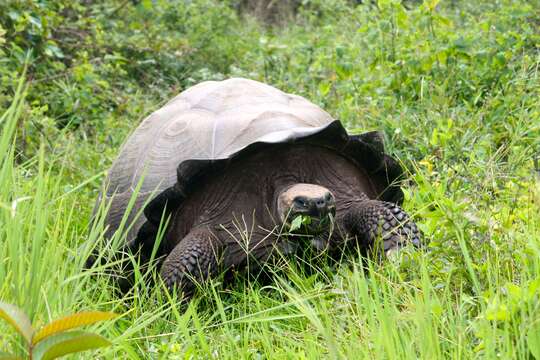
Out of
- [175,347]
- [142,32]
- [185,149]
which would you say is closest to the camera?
[175,347]

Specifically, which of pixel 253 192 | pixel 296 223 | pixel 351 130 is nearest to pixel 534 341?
pixel 296 223

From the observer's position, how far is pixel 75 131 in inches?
204

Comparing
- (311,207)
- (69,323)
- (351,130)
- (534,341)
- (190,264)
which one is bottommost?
(190,264)

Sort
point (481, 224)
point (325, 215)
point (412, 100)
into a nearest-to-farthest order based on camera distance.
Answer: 1. point (481, 224)
2. point (325, 215)
3. point (412, 100)

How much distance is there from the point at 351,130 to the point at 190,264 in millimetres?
1500

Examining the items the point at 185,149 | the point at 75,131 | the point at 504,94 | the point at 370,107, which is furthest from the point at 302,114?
the point at 75,131

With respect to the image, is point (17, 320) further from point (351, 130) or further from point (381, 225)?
point (351, 130)

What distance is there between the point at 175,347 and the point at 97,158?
2556 mm

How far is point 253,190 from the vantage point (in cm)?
312

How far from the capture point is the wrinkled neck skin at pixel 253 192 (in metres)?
3.07

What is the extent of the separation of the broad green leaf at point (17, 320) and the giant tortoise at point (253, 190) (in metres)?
Answer: 1.42

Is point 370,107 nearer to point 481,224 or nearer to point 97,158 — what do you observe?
point 97,158

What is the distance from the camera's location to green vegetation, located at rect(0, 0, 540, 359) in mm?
1972

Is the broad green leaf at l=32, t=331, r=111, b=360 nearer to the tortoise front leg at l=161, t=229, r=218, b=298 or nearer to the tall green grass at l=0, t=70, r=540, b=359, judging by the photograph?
the tall green grass at l=0, t=70, r=540, b=359
